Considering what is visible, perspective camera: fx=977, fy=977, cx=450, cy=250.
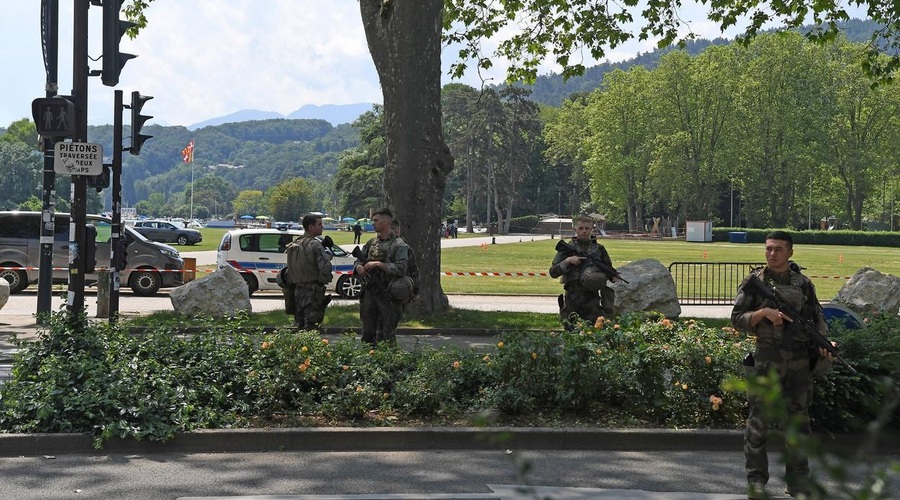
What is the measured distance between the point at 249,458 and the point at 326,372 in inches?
52.6

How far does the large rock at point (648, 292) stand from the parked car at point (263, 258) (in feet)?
23.7

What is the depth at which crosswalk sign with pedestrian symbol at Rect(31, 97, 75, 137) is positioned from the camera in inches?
416

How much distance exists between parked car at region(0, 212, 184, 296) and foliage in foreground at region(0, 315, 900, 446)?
561 inches

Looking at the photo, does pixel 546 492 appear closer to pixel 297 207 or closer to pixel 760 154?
pixel 760 154

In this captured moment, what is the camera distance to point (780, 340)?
19.3ft

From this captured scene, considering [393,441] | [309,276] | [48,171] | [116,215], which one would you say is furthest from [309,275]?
[48,171]

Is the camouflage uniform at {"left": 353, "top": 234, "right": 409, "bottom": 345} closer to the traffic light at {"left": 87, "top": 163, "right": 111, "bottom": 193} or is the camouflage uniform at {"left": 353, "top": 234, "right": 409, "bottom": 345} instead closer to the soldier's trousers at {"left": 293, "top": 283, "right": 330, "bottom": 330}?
the soldier's trousers at {"left": 293, "top": 283, "right": 330, "bottom": 330}

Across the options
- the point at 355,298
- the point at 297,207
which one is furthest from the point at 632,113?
the point at 297,207

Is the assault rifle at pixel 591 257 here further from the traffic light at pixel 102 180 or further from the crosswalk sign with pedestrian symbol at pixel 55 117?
the traffic light at pixel 102 180

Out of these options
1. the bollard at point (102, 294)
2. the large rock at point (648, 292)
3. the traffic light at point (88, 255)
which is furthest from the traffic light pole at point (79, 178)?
the large rock at point (648, 292)

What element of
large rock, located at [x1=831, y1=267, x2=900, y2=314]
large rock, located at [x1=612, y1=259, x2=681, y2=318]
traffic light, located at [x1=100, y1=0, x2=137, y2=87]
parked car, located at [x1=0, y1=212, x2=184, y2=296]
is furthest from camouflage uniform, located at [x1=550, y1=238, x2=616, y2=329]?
parked car, located at [x1=0, y1=212, x2=184, y2=296]

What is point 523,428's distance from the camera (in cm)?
753

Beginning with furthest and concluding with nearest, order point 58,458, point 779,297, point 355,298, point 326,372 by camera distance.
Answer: point 355,298 < point 326,372 < point 58,458 < point 779,297

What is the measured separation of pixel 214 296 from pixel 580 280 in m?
8.36
